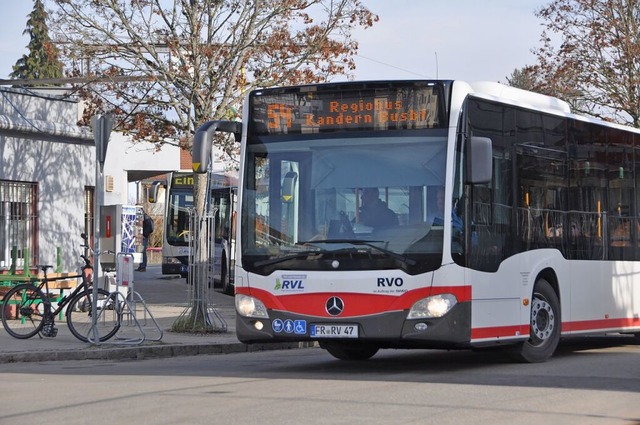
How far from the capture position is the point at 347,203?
43.6 ft

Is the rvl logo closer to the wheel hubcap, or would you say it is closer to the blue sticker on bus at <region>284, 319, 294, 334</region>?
the blue sticker on bus at <region>284, 319, 294, 334</region>

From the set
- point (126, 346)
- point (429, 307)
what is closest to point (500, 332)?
point (429, 307)

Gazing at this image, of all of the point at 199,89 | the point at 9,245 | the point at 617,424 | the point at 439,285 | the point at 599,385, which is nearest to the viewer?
the point at 617,424

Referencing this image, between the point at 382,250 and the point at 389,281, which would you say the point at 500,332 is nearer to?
the point at 389,281

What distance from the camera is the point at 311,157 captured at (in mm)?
13633

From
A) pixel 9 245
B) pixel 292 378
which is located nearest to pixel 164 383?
pixel 292 378

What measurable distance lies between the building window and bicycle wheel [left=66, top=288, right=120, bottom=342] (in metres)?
7.02

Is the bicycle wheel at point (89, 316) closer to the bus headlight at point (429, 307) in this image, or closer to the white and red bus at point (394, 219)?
the white and red bus at point (394, 219)

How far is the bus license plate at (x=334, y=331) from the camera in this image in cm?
1303

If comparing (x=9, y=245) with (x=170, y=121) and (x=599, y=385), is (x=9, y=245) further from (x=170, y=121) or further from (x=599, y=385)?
(x=599, y=385)

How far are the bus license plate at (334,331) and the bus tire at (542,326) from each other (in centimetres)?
244

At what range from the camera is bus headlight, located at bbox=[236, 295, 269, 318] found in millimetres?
13562

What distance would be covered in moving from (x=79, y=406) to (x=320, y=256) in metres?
3.65

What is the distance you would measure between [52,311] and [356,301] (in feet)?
21.1
